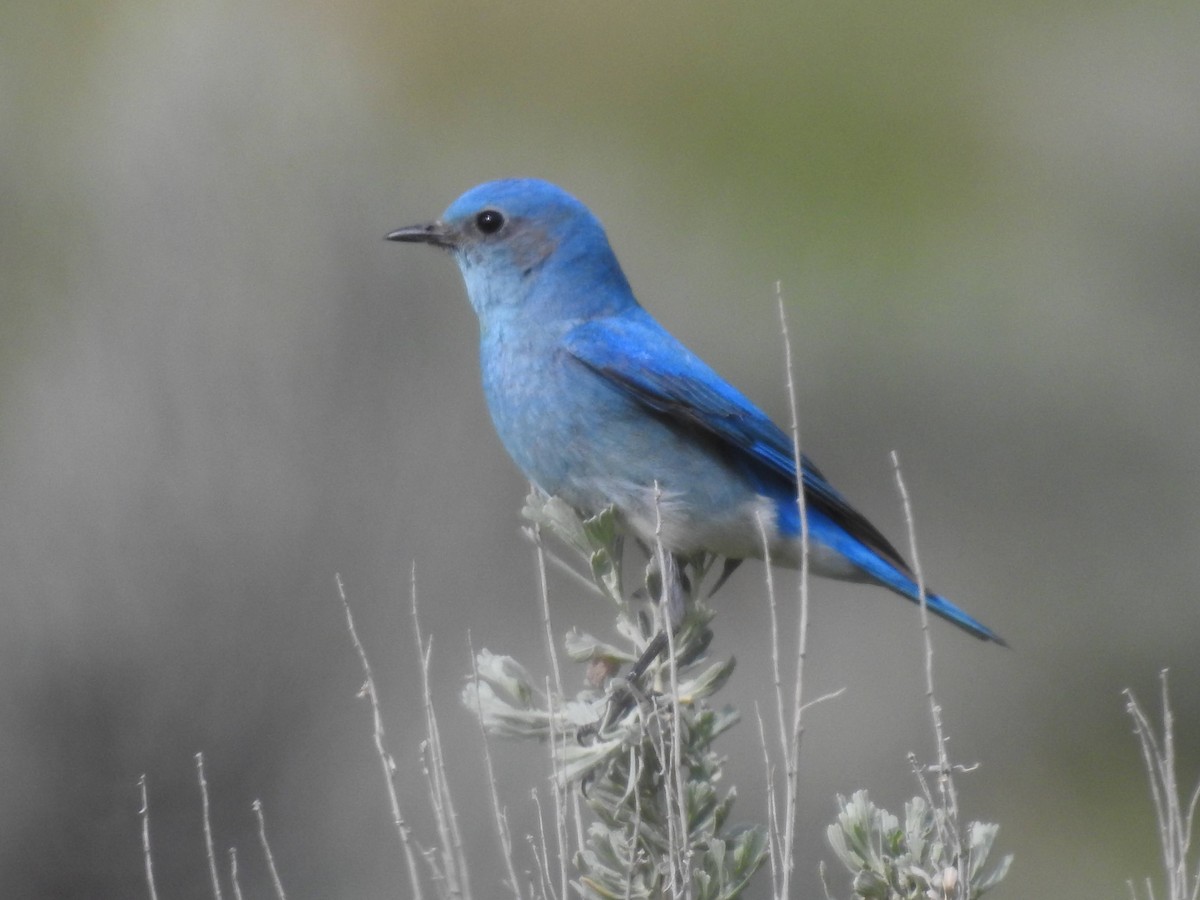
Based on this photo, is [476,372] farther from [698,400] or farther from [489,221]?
[698,400]

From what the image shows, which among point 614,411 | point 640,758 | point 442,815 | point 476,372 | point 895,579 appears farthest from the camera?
point 476,372

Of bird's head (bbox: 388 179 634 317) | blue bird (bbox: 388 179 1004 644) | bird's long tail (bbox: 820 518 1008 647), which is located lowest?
bird's long tail (bbox: 820 518 1008 647)

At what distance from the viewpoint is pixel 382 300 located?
8.91 meters

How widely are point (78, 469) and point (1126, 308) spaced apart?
7.12 m

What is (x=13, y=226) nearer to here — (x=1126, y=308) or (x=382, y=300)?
(x=382, y=300)

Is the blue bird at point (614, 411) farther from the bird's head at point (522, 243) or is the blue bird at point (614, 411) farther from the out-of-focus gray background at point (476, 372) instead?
the out-of-focus gray background at point (476, 372)

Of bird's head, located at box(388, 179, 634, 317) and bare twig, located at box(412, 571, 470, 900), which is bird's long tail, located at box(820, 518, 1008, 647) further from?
bare twig, located at box(412, 571, 470, 900)

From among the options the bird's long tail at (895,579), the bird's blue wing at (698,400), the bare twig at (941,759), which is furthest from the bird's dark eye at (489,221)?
the bare twig at (941,759)

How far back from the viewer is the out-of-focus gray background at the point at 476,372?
8.04 m

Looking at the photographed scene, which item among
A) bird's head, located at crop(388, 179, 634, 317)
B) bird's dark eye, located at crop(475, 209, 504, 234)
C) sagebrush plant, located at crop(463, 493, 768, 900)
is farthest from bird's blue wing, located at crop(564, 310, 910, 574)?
sagebrush plant, located at crop(463, 493, 768, 900)

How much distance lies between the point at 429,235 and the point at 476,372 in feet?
A: 15.5

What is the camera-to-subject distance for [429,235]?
4102 mm

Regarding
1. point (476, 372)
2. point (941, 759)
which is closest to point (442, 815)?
point (941, 759)

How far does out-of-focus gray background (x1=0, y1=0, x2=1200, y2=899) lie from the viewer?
804 cm
